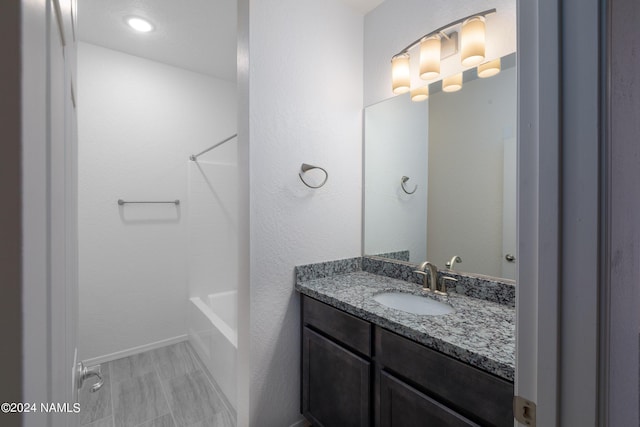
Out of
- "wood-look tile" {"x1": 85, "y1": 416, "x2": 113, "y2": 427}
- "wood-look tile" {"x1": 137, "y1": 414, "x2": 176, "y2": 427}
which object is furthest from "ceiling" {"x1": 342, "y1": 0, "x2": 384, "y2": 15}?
"wood-look tile" {"x1": 85, "y1": 416, "x2": 113, "y2": 427}

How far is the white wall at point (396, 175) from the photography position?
1799 millimetres

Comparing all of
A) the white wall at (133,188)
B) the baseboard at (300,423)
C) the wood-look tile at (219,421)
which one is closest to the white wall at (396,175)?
the baseboard at (300,423)

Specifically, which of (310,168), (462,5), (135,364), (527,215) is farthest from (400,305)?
(135,364)

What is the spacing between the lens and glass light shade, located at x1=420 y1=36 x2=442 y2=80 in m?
1.58

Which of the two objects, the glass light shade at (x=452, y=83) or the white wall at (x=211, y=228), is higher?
the glass light shade at (x=452, y=83)

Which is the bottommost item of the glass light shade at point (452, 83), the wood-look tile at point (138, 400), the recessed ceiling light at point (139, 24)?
the wood-look tile at point (138, 400)

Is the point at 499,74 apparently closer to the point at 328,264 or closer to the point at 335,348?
the point at 328,264

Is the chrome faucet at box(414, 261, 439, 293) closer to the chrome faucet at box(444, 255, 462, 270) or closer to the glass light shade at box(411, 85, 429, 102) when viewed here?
the chrome faucet at box(444, 255, 462, 270)

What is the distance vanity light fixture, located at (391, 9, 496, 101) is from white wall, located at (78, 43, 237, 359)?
2.09 m

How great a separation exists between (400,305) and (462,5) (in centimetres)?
162

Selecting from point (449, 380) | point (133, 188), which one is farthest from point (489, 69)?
point (133, 188)

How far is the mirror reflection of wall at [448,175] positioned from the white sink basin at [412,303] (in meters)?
0.25

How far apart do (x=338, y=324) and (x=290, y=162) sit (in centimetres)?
92

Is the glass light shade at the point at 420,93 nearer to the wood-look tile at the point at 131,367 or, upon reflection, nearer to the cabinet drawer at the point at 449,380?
the cabinet drawer at the point at 449,380
